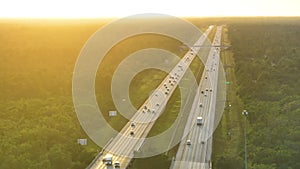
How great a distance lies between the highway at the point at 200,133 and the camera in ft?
159

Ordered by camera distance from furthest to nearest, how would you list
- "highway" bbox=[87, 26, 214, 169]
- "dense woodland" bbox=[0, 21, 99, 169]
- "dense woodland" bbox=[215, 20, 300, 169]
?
"highway" bbox=[87, 26, 214, 169] → "dense woodland" bbox=[0, 21, 99, 169] → "dense woodland" bbox=[215, 20, 300, 169]

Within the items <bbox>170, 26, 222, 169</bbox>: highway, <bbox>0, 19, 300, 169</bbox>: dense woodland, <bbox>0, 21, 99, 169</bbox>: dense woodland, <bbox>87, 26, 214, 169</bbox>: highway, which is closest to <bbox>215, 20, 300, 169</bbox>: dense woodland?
<bbox>0, 19, 300, 169</bbox>: dense woodland

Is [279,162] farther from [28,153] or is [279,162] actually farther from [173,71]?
[173,71]

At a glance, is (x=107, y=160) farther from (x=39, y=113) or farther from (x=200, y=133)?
(x=39, y=113)

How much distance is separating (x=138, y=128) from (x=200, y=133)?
27.4 feet

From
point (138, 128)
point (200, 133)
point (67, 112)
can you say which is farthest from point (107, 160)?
point (67, 112)

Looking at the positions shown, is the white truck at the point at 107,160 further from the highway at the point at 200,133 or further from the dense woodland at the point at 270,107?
the dense woodland at the point at 270,107

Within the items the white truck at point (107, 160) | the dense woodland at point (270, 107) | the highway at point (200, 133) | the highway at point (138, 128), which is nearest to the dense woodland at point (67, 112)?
the dense woodland at point (270, 107)

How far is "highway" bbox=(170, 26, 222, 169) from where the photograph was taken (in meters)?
48.4

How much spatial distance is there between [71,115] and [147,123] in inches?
407

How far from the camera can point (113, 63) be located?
104 metres

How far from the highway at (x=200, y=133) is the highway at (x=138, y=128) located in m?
4.94

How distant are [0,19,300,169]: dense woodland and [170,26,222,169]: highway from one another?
9.48 feet

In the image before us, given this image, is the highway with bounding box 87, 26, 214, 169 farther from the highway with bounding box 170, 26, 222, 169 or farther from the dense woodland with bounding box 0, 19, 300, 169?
the highway with bounding box 170, 26, 222, 169
